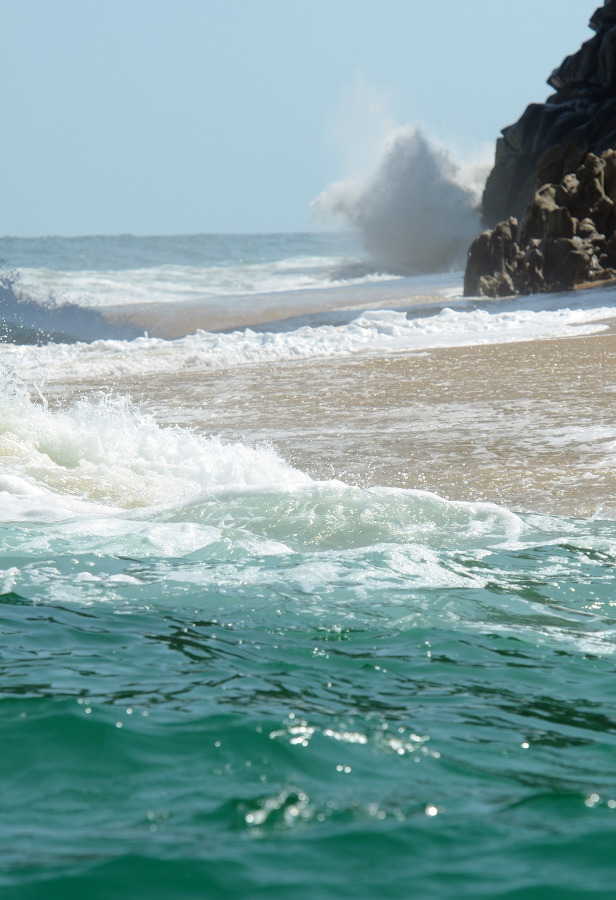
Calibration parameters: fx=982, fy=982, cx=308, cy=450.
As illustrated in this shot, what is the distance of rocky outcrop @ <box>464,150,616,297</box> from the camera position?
18.8m

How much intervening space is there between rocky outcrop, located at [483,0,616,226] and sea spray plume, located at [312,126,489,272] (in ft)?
12.8

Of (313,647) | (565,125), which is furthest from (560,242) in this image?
(313,647)

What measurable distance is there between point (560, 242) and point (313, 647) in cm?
1709

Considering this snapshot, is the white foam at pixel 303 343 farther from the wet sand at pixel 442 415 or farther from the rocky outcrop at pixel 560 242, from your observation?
the rocky outcrop at pixel 560 242

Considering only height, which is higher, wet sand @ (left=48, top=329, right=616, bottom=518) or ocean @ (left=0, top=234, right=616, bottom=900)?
wet sand @ (left=48, top=329, right=616, bottom=518)

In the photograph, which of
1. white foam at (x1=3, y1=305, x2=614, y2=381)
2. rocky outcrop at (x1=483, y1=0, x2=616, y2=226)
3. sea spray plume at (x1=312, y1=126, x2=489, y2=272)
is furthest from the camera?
sea spray plume at (x1=312, y1=126, x2=489, y2=272)

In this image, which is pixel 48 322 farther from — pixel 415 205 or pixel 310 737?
pixel 310 737

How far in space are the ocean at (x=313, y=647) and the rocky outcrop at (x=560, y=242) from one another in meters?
10.2

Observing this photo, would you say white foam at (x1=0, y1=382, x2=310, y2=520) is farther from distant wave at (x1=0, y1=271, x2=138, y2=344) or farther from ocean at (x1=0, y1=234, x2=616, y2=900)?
distant wave at (x1=0, y1=271, x2=138, y2=344)

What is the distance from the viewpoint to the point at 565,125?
26797 mm

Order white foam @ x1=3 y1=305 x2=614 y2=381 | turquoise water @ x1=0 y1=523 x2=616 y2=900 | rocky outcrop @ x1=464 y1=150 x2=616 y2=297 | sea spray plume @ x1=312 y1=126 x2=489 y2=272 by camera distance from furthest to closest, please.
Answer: sea spray plume @ x1=312 y1=126 x2=489 y2=272 → rocky outcrop @ x1=464 y1=150 x2=616 y2=297 → white foam @ x1=3 y1=305 x2=614 y2=381 → turquoise water @ x1=0 y1=523 x2=616 y2=900

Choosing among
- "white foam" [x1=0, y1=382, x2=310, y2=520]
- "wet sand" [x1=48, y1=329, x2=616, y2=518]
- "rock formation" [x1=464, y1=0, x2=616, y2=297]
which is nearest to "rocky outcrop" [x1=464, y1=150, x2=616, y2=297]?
"rock formation" [x1=464, y1=0, x2=616, y2=297]

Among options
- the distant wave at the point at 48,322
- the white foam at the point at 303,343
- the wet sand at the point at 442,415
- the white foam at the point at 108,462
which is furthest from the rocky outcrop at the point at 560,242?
the white foam at the point at 108,462

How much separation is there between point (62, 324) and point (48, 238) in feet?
68.1
